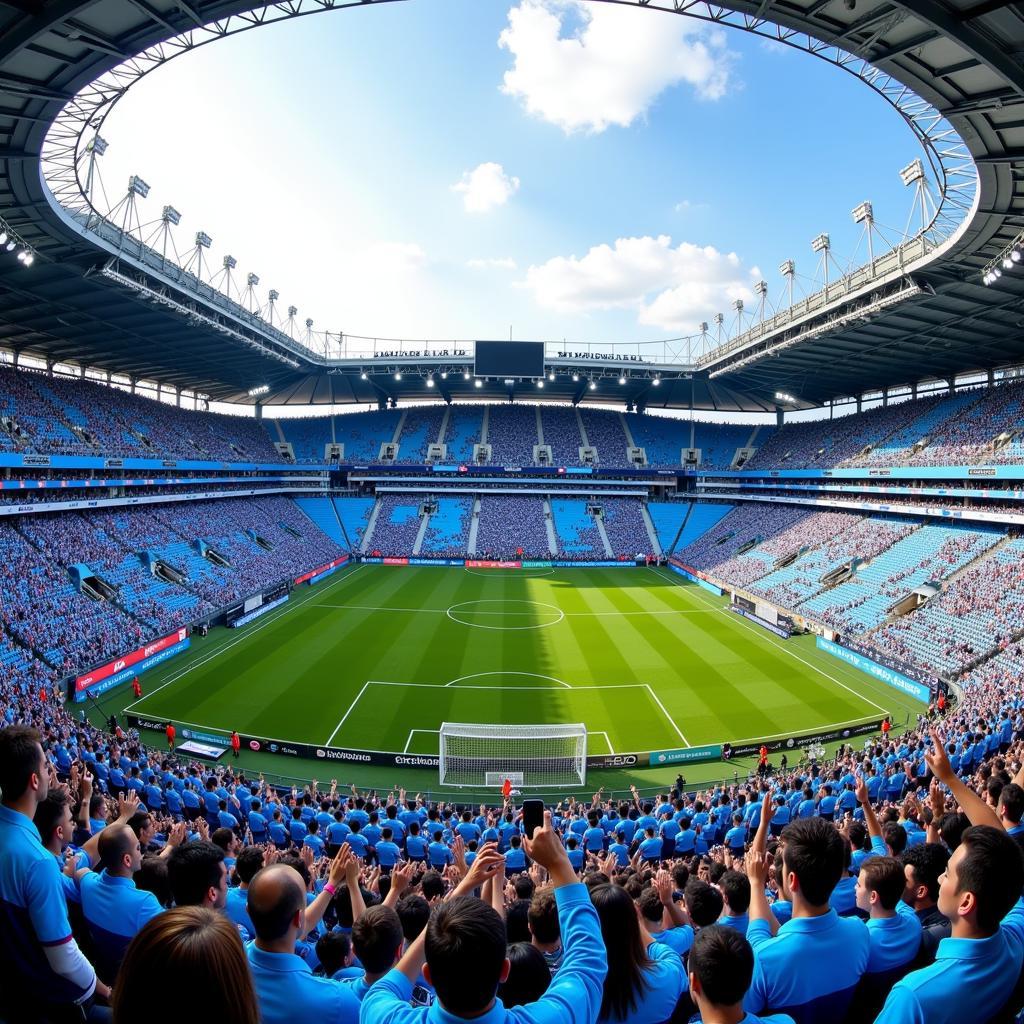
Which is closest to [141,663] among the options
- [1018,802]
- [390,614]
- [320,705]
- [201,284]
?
[320,705]

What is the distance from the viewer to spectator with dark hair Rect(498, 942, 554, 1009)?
3.01 metres

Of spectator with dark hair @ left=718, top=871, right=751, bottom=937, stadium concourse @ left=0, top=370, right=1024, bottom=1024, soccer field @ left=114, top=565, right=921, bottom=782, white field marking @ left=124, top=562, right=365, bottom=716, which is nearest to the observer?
stadium concourse @ left=0, top=370, right=1024, bottom=1024

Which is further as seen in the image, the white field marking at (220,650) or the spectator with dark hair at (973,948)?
the white field marking at (220,650)

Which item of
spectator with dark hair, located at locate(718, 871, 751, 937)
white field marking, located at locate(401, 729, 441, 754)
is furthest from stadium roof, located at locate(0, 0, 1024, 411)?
white field marking, located at locate(401, 729, 441, 754)

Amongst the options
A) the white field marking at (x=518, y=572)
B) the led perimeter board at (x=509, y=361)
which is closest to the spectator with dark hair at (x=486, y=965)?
the white field marking at (x=518, y=572)

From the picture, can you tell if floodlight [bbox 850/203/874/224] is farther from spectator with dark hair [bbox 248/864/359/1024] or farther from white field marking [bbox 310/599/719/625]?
spectator with dark hair [bbox 248/864/359/1024]

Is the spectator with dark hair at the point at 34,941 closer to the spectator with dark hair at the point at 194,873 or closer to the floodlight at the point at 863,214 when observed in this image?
the spectator with dark hair at the point at 194,873

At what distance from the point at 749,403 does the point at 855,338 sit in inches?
1244

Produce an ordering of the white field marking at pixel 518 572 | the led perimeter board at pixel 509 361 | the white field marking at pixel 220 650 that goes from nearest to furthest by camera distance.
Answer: the white field marking at pixel 220 650 < the white field marking at pixel 518 572 < the led perimeter board at pixel 509 361

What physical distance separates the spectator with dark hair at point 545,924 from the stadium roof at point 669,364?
18271 millimetres

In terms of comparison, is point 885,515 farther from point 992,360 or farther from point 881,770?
point 881,770

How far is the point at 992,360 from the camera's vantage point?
43031 mm

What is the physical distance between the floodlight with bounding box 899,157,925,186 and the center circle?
91.0 ft

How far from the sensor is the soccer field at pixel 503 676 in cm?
2311
